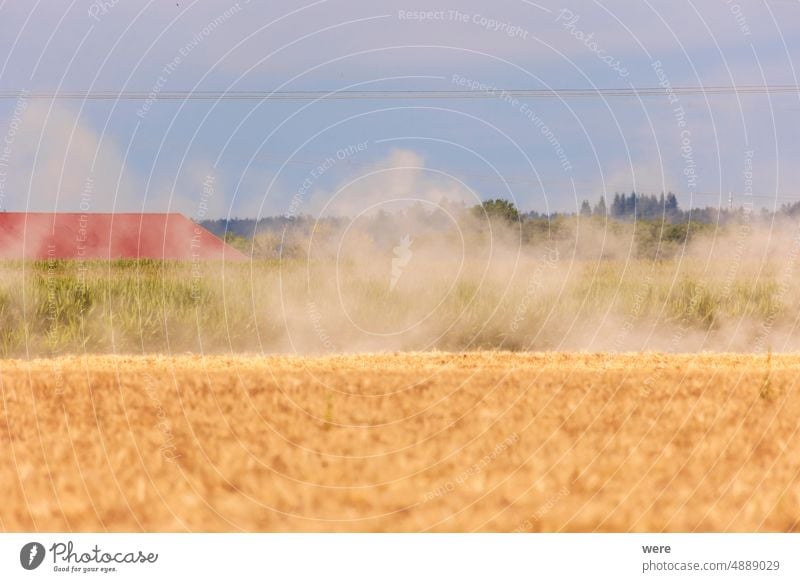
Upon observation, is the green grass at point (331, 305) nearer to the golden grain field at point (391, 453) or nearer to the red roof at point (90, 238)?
the red roof at point (90, 238)

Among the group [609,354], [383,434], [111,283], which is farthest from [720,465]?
[111,283]

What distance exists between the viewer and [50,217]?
12.2 m

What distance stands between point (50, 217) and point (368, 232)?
3.99 metres

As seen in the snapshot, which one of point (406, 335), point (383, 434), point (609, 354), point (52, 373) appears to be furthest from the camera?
point (406, 335)

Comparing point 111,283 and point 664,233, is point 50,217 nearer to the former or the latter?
point 111,283

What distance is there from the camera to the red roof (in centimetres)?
1165

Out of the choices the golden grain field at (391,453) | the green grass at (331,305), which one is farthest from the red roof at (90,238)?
the golden grain field at (391,453)
